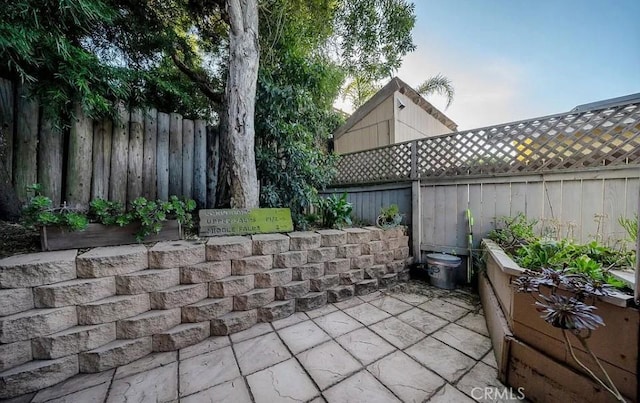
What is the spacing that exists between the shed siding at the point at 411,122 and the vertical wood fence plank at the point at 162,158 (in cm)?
426

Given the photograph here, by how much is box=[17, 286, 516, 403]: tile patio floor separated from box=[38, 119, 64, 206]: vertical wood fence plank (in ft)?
5.80

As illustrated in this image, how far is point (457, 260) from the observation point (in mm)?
2773

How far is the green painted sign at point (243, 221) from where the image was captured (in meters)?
2.11

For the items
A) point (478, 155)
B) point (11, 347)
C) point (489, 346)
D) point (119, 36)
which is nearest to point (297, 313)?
point (489, 346)

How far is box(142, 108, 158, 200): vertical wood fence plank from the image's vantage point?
2.56m

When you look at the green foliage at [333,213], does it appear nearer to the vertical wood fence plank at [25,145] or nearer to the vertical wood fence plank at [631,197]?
the vertical wood fence plank at [631,197]

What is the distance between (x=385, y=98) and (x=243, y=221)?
4.49m

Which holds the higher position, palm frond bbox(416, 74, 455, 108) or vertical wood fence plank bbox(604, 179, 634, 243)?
palm frond bbox(416, 74, 455, 108)

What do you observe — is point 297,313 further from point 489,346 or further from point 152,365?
point 489,346

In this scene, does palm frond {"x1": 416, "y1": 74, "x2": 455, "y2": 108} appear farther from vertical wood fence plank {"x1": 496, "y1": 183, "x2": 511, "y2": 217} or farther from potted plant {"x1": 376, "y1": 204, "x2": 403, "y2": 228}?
potted plant {"x1": 376, "y1": 204, "x2": 403, "y2": 228}

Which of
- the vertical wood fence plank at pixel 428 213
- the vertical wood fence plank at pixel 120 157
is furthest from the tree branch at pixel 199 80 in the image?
the vertical wood fence plank at pixel 428 213

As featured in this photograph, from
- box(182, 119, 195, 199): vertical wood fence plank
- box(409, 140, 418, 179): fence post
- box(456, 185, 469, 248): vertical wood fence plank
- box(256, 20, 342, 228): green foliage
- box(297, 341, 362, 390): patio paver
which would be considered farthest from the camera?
box(409, 140, 418, 179): fence post

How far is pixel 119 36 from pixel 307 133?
2.70m

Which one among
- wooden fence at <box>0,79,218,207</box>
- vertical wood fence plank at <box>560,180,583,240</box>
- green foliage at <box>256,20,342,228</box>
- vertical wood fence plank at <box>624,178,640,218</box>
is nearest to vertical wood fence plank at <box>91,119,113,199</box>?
wooden fence at <box>0,79,218,207</box>
